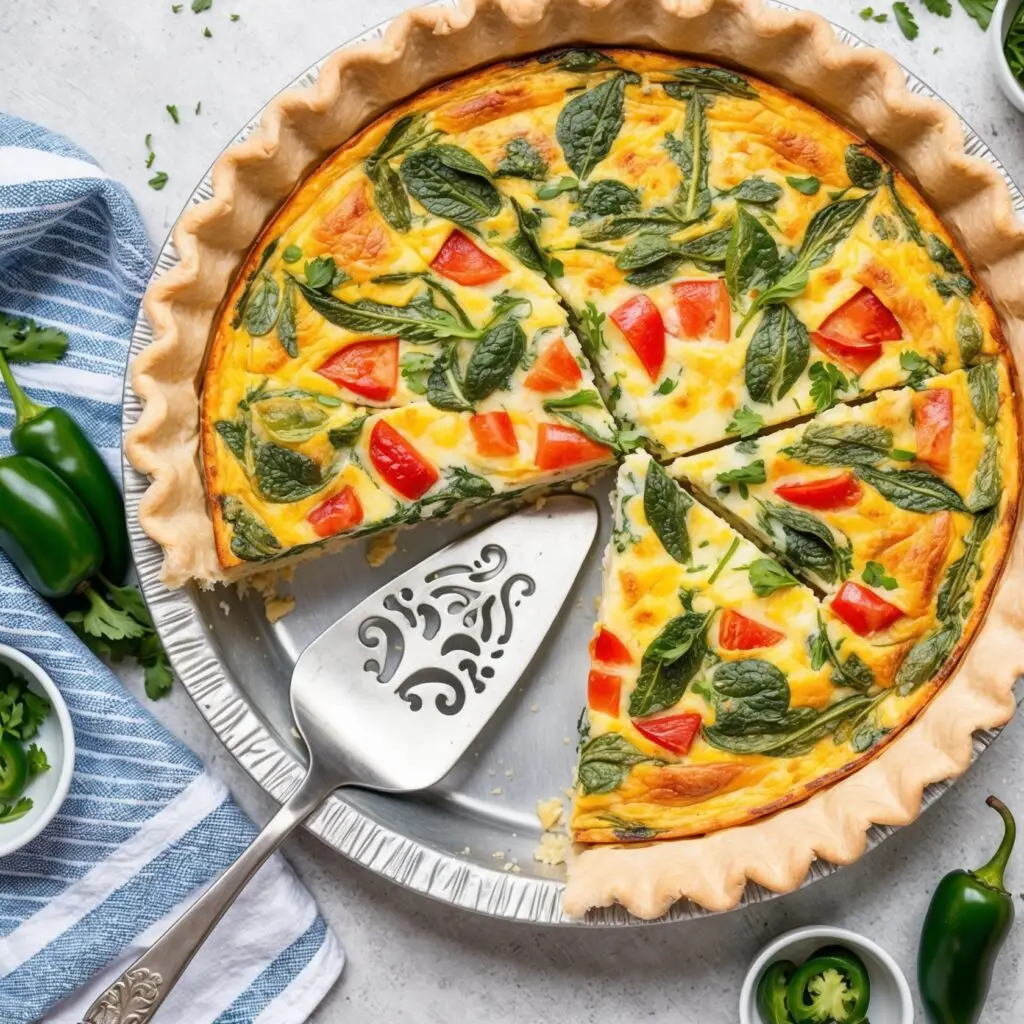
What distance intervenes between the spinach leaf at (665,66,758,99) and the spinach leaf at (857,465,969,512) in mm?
1107

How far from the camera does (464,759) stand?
11.7ft

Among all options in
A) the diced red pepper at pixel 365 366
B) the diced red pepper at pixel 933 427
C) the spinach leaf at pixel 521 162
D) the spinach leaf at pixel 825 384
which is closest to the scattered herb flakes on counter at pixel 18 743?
the diced red pepper at pixel 365 366

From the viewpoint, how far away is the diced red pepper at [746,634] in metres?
3.20

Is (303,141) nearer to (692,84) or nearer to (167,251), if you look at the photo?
(167,251)

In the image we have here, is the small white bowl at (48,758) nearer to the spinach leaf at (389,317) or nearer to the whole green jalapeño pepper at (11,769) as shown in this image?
the whole green jalapeño pepper at (11,769)

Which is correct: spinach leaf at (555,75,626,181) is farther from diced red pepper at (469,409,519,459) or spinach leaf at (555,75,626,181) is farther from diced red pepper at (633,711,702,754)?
diced red pepper at (633,711,702,754)

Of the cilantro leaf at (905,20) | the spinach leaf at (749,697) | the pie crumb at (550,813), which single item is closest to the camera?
the spinach leaf at (749,697)

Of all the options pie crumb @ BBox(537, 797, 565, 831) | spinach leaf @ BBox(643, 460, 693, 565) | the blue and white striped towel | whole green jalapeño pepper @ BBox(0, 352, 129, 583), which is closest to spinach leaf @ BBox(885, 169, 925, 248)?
spinach leaf @ BBox(643, 460, 693, 565)

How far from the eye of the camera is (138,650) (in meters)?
3.63

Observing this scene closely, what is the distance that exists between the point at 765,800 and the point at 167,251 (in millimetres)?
2187

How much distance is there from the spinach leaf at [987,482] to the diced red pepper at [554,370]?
3.57 feet

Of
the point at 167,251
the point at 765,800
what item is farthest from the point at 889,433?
the point at 167,251

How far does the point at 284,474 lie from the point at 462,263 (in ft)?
2.45

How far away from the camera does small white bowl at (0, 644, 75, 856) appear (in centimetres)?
335
